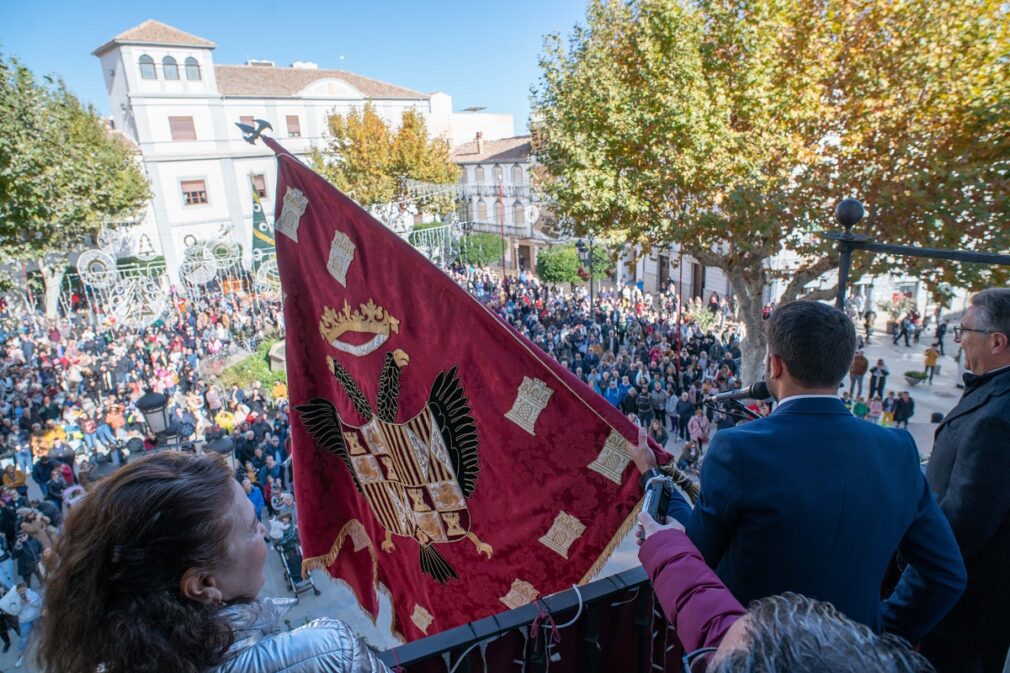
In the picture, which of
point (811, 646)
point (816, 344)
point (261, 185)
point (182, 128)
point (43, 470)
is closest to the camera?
point (811, 646)

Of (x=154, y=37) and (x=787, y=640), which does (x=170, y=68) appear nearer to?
(x=154, y=37)

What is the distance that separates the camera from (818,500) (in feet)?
4.90

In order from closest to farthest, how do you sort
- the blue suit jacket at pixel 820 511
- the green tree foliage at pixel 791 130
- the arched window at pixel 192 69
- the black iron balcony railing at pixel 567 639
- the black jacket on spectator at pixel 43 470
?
1. the blue suit jacket at pixel 820 511
2. the black iron balcony railing at pixel 567 639
3. the green tree foliage at pixel 791 130
4. the black jacket on spectator at pixel 43 470
5. the arched window at pixel 192 69

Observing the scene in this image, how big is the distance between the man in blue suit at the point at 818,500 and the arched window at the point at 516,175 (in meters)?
36.6

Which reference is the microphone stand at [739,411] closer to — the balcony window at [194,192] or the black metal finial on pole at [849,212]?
the black metal finial on pole at [849,212]

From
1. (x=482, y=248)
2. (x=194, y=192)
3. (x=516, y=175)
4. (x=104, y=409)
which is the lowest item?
(x=104, y=409)

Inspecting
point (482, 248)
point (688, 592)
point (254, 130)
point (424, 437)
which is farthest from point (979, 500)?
point (482, 248)

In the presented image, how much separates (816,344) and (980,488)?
1.01 metres

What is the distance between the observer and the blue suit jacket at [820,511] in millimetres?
1506

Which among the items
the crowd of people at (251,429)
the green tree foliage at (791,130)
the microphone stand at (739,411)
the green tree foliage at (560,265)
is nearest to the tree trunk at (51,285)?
the crowd of people at (251,429)

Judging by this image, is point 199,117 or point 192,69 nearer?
point 192,69

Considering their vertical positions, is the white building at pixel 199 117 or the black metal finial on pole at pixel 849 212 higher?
the white building at pixel 199 117

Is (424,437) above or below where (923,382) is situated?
above

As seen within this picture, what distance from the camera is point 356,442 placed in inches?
124
